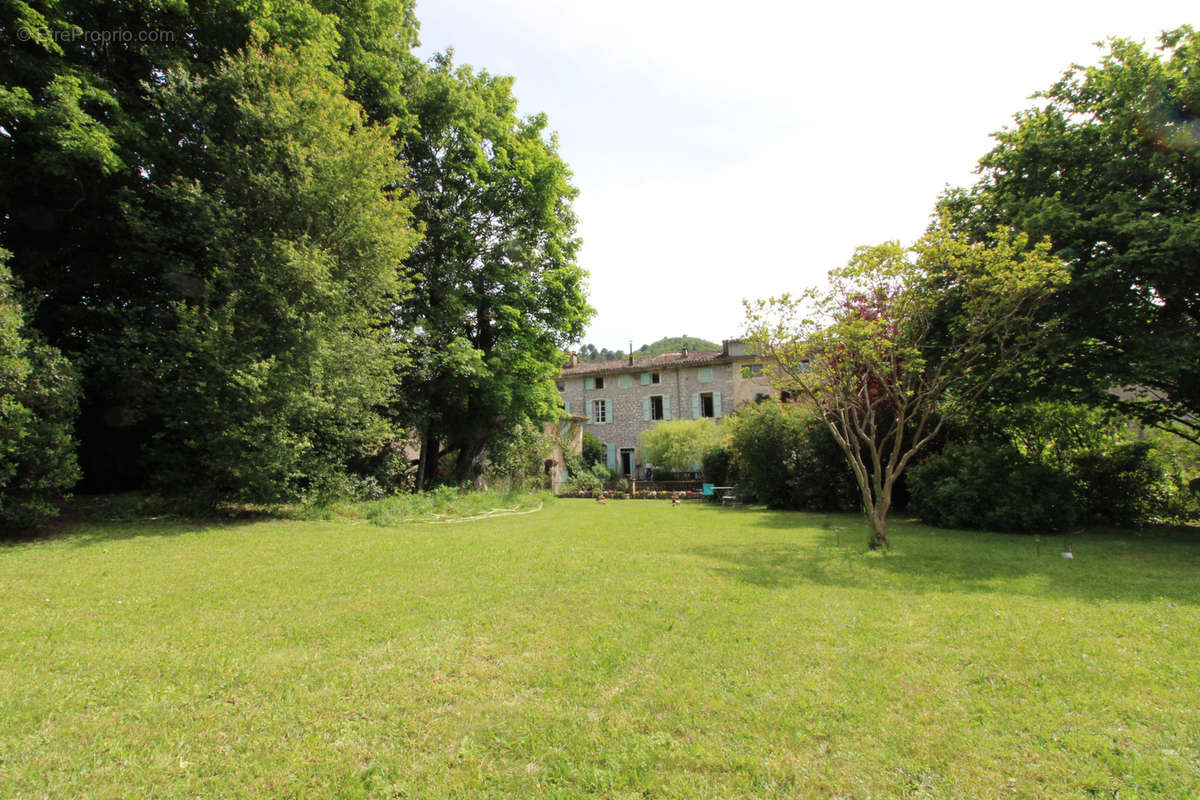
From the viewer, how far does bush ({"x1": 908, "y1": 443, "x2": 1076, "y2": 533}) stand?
12.4 meters

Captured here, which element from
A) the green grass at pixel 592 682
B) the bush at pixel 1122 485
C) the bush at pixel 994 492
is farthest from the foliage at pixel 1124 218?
the green grass at pixel 592 682

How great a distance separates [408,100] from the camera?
1719 centimetres

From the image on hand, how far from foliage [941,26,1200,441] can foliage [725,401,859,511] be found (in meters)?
6.33

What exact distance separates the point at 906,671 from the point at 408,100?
19.3 m

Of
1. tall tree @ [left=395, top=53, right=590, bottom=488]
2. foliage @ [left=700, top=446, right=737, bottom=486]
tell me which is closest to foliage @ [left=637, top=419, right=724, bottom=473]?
foliage @ [left=700, top=446, right=737, bottom=486]

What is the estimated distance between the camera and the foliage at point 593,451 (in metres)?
33.9

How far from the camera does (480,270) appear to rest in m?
18.4

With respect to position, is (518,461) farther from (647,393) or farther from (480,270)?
(647,393)

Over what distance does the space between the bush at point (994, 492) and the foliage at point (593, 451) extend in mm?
21164

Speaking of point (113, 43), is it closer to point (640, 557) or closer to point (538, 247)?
point (538, 247)

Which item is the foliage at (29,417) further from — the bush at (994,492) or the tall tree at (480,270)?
the bush at (994,492)

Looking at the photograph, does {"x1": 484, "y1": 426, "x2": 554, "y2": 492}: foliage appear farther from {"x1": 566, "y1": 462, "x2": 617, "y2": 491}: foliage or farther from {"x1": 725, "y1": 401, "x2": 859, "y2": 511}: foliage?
{"x1": 725, "y1": 401, "x2": 859, "y2": 511}: foliage

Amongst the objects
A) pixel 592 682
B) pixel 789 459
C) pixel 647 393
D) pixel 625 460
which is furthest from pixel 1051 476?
pixel 625 460

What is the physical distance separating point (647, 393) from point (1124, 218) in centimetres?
2557
